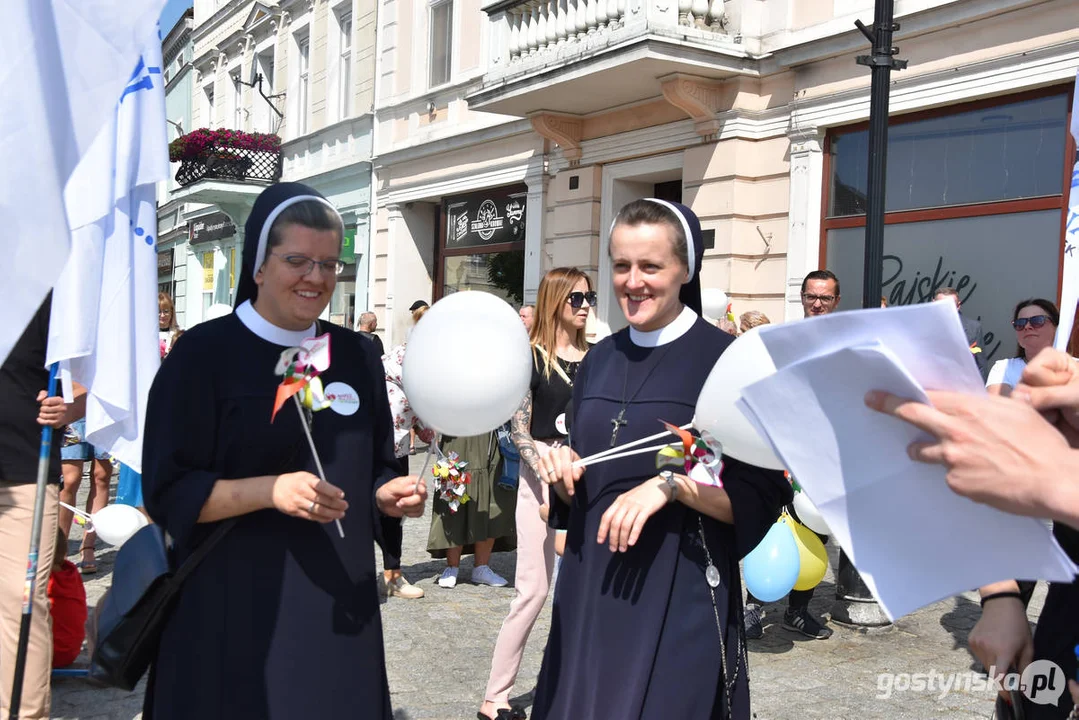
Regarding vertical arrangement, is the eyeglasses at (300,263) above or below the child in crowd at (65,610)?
above

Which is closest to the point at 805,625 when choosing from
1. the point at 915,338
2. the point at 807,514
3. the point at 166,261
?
the point at 807,514

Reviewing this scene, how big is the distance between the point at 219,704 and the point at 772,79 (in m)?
9.62

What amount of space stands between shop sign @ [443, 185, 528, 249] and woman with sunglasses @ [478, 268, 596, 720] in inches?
381

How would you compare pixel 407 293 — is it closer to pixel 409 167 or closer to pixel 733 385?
pixel 409 167

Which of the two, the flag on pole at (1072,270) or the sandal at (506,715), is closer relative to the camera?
the flag on pole at (1072,270)

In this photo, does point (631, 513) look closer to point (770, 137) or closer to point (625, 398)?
point (625, 398)

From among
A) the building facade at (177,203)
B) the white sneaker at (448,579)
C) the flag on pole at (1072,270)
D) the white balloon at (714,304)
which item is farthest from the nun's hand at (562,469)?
the building facade at (177,203)

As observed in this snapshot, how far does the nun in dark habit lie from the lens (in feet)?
8.48

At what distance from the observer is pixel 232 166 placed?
2147 centimetres

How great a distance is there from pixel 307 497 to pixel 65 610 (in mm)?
3158

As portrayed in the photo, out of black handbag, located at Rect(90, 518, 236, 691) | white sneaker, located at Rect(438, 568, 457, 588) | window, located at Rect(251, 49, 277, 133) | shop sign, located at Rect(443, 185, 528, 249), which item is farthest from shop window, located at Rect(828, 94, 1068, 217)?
window, located at Rect(251, 49, 277, 133)

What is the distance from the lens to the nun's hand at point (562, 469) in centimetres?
267

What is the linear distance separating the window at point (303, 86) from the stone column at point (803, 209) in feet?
44.1

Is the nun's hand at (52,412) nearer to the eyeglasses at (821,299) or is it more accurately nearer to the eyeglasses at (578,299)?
the eyeglasses at (578,299)
